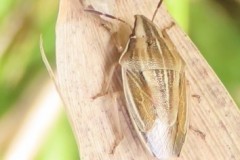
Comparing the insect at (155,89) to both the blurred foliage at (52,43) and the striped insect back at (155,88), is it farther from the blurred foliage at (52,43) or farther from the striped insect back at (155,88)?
the blurred foliage at (52,43)

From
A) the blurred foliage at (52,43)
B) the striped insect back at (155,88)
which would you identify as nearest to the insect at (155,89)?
the striped insect back at (155,88)

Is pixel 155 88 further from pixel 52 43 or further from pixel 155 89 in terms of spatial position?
pixel 52 43

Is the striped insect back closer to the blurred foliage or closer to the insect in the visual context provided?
the insect

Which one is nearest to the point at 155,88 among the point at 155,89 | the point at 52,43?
the point at 155,89

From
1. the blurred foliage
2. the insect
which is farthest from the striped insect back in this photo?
the blurred foliage

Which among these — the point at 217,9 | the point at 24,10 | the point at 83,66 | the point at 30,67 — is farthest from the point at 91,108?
the point at 217,9
